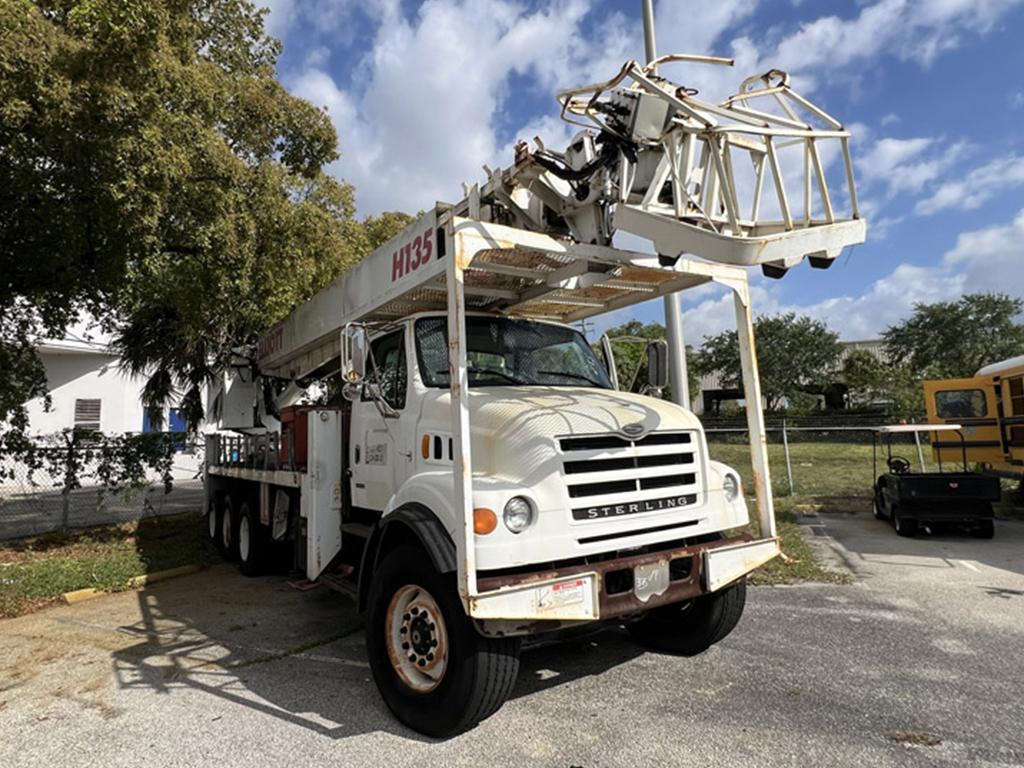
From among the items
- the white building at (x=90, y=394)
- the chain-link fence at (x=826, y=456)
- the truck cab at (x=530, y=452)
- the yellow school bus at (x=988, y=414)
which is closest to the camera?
the truck cab at (x=530, y=452)

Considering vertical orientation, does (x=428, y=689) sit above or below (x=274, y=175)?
below

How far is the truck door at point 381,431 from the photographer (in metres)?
4.70

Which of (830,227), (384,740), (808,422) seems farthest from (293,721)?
(808,422)

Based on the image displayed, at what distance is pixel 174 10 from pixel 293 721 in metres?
7.29

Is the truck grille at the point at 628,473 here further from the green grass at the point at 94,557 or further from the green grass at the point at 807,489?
the green grass at the point at 94,557

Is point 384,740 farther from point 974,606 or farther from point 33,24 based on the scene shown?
point 33,24

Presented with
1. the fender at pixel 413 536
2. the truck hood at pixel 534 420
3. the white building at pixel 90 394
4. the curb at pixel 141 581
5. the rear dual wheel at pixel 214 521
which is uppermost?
the white building at pixel 90 394

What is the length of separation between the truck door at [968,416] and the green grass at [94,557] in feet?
40.7

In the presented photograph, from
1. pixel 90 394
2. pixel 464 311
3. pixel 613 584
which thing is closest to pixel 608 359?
pixel 464 311

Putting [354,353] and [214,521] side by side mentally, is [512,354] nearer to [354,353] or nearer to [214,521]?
[354,353]

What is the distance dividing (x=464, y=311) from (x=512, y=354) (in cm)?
98

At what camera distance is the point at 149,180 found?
6820 millimetres

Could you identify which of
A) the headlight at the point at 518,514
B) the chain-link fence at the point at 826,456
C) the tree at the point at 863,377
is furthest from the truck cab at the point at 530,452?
the tree at the point at 863,377

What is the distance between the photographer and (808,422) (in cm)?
2791
